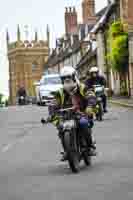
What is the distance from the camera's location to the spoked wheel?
42.0 feet

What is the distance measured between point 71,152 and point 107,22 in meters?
66.0

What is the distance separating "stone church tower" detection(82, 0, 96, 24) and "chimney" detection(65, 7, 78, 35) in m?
14.3

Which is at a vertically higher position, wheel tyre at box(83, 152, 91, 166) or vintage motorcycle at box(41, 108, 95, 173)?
vintage motorcycle at box(41, 108, 95, 173)

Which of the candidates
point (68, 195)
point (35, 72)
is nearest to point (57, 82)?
point (68, 195)

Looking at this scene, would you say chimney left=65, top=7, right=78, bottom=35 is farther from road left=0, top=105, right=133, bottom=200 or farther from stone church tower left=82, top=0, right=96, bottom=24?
road left=0, top=105, right=133, bottom=200

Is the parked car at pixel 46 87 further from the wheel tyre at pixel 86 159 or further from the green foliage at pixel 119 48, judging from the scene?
the wheel tyre at pixel 86 159

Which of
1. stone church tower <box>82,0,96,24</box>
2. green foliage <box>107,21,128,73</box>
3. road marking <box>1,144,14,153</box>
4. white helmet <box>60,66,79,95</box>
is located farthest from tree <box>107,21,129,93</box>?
white helmet <box>60,66,79,95</box>

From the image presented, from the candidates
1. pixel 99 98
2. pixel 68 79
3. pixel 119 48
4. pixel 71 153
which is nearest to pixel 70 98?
pixel 68 79

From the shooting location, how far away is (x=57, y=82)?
5128 centimetres

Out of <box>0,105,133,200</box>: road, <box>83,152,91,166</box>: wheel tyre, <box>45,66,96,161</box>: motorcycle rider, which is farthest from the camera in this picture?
<box>83,152,91,166</box>: wheel tyre

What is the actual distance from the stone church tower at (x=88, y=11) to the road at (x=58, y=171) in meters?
79.4

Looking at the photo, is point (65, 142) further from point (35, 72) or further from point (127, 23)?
point (35, 72)

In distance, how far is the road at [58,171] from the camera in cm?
1064

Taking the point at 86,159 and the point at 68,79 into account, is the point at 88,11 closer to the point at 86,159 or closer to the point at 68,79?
the point at 86,159
